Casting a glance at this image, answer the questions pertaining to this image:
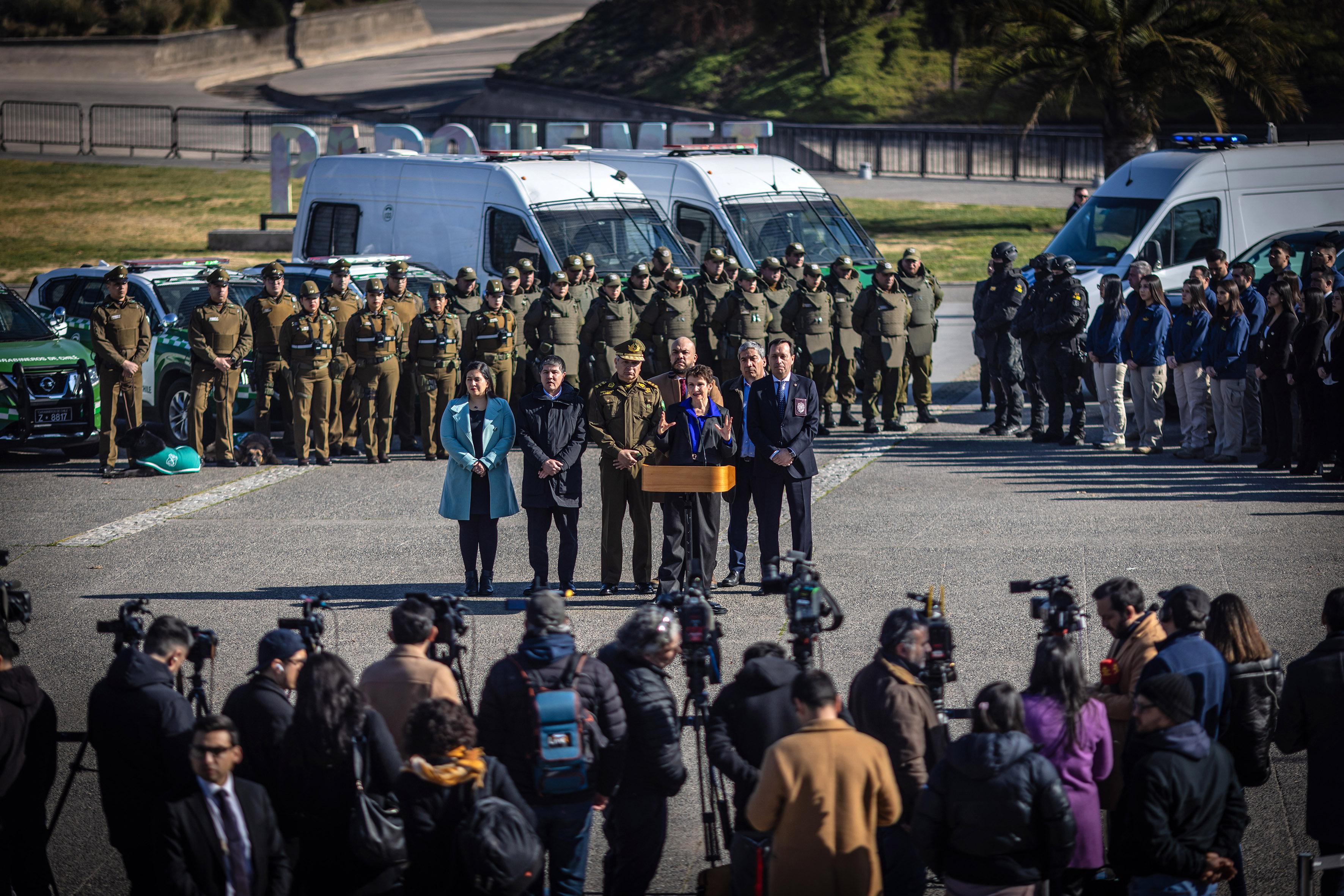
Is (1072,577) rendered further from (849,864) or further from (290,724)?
(290,724)

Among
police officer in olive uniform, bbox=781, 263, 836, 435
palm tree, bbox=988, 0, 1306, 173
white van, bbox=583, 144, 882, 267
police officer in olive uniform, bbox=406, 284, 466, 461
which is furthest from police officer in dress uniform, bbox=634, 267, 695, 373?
palm tree, bbox=988, 0, 1306, 173

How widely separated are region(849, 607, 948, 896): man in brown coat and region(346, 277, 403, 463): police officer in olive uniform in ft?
33.8

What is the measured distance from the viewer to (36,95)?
48094 millimetres

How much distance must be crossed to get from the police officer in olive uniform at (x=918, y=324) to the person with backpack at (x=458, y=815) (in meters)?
12.0

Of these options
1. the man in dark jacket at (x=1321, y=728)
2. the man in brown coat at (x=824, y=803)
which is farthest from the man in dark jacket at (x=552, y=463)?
the man in dark jacket at (x=1321, y=728)

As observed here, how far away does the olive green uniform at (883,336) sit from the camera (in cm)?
1664

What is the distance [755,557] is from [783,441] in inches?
70.2

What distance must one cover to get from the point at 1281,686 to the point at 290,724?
4.58 meters

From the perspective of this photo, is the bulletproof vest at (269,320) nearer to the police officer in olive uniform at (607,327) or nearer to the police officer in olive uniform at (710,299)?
the police officer in olive uniform at (607,327)

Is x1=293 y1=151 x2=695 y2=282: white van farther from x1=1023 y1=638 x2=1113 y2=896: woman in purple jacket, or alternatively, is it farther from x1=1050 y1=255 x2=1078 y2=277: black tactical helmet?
x1=1023 y1=638 x2=1113 y2=896: woman in purple jacket

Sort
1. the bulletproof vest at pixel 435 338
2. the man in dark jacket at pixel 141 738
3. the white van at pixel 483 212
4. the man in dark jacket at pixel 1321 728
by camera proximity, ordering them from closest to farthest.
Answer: the man in dark jacket at pixel 141 738, the man in dark jacket at pixel 1321 728, the bulletproof vest at pixel 435 338, the white van at pixel 483 212

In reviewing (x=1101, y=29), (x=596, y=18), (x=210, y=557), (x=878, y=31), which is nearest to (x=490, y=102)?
(x=596, y=18)

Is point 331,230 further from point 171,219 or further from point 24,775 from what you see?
point 171,219

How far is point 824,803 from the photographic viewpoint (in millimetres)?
5492
